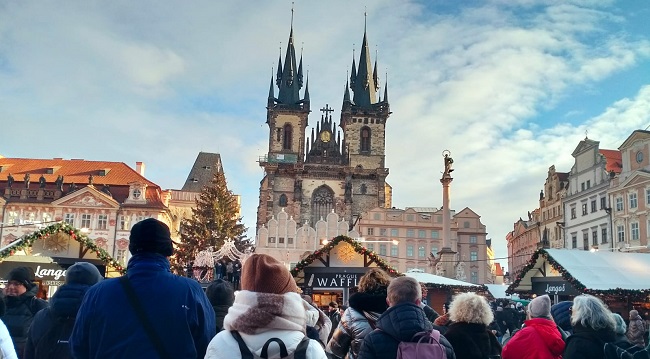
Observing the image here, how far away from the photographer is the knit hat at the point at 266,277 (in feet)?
9.21

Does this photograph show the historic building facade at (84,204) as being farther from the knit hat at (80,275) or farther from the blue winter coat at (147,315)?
the blue winter coat at (147,315)

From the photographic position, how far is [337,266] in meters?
17.0

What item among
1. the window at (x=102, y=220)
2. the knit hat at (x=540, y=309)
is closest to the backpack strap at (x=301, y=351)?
the knit hat at (x=540, y=309)

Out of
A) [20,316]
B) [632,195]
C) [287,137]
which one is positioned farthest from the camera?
[287,137]

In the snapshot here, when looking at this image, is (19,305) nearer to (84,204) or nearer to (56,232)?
(56,232)

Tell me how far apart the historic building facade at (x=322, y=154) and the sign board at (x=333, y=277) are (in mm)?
48757

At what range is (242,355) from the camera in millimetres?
2643

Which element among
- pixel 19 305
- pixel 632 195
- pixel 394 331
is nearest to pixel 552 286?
pixel 394 331

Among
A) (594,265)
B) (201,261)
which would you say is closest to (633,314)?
(594,265)

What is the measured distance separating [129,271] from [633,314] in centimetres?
1024

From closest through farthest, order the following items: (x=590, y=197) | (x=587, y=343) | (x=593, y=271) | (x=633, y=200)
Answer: (x=587, y=343) → (x=593, y=271) → (x=633, y=200) → (x=590, y=197)

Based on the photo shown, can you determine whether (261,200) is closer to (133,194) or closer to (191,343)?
(133,194)

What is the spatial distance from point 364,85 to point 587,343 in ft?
249

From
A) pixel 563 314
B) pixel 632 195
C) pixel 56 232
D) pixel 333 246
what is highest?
pixel 632 195
